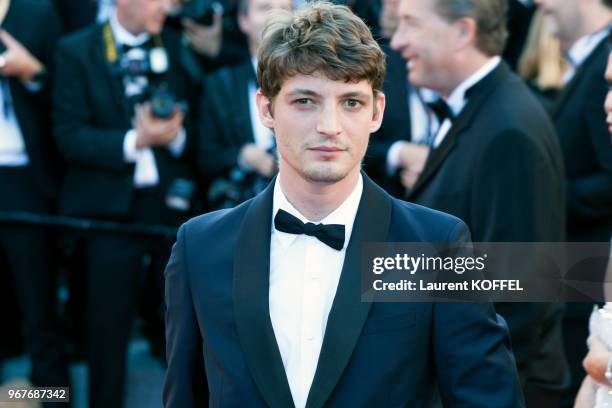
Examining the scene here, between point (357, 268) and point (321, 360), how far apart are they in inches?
10.2

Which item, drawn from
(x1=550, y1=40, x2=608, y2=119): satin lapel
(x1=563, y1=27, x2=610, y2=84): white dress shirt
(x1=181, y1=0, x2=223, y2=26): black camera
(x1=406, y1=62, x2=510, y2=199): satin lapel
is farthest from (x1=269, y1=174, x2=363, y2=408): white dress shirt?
(x1=181, y1=0, x2=223, y2=26): black camera

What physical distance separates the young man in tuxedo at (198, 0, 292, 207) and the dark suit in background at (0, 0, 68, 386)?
855 millimetres

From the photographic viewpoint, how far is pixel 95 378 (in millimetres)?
5305

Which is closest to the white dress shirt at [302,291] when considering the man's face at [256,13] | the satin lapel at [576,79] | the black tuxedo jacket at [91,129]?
the satin lapel at [576,79]

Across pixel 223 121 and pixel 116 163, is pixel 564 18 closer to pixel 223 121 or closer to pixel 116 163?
pixel 223 121

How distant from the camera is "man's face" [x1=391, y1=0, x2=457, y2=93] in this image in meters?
4.09

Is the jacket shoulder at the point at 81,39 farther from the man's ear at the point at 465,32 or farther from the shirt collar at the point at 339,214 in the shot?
the shirt collar at the point at 339,214

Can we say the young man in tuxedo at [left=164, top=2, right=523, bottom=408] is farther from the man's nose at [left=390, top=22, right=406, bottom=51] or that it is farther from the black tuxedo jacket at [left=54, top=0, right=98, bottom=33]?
the black tuxedo jacket at [left=54, top=0, right=98, bottom=33]

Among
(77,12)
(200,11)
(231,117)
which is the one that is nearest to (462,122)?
(231,117)

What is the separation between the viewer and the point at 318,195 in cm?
272

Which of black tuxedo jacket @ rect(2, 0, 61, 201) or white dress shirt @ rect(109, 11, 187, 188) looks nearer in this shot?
white dress shirt @ rect(109, 11, 187, 188)

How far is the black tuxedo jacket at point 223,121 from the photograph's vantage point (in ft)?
17.7

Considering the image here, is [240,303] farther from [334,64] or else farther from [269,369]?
[334,64]

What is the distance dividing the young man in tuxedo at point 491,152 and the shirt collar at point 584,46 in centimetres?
69
